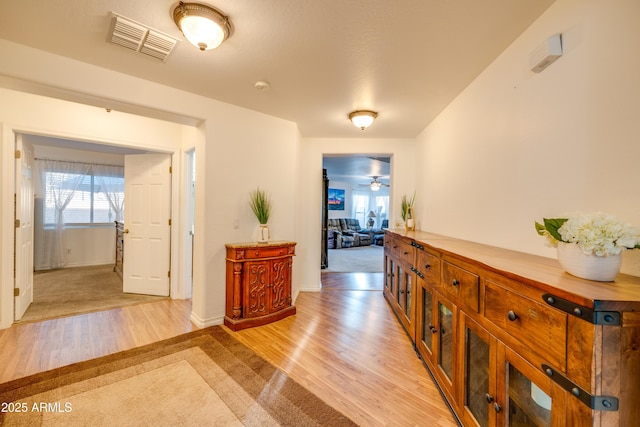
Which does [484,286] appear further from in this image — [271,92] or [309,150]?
[309,150]

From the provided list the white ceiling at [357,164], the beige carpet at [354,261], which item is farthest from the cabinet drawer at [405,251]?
the white ceiling at [357,164]

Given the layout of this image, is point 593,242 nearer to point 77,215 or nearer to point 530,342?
point 530,342

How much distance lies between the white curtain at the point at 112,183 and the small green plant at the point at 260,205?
190 inches

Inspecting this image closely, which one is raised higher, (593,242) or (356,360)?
(593,242)

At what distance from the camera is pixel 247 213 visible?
3271 millimetres

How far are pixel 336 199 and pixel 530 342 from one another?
398 inches

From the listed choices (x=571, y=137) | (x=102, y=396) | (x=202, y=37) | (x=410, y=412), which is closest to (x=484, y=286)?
(x=571, y=137)

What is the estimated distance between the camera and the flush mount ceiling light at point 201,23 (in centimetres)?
161

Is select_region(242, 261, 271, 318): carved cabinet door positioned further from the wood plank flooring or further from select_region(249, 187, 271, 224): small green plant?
select_region(249, 187, 271, 224): small green plant

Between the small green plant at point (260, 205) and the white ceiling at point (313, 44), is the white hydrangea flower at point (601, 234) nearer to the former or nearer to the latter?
the white ceiling at point (313, 44)

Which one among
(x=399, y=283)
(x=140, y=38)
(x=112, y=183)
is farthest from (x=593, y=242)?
(x=112, y=183)

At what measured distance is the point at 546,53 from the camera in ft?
4.93

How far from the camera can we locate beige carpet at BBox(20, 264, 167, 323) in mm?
3334

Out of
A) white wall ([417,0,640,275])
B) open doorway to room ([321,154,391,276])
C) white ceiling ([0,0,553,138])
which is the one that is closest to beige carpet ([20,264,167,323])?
white ceiling ([0,0,553,138])
